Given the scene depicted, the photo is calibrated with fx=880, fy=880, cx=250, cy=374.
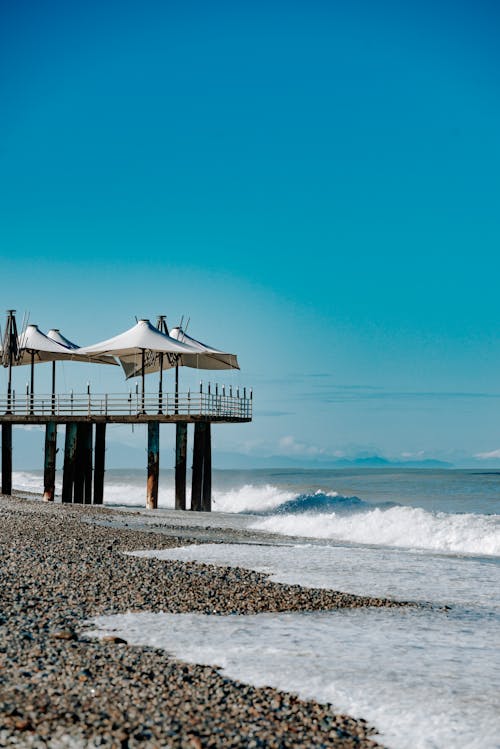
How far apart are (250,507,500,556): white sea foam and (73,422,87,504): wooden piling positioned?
24.2 ft

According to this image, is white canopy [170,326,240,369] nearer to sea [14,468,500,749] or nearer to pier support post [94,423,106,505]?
pier support post [94,423,106,505]

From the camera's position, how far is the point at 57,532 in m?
15.0

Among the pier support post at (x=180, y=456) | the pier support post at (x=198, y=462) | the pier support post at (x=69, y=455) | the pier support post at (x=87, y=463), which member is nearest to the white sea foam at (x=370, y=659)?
the pier support post at (x=180, y=456)

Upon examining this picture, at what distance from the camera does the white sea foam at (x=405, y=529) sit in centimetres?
1942

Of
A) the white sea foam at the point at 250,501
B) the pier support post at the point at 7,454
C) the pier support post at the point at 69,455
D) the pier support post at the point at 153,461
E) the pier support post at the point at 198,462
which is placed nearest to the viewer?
the pier support post at the point at 153,461

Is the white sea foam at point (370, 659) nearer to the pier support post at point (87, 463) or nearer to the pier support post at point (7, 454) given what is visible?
the pier support post at point (87, 463)

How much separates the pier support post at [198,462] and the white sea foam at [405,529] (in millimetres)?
3773

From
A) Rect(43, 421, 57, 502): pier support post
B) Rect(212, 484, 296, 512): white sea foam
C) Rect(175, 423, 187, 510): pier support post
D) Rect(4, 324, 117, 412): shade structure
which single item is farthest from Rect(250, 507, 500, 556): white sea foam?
Rect(212, 484, 296, 512): white sea foam

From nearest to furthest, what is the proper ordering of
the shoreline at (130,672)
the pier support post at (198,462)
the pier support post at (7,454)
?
Answer: the shoreline at (130,672) → the pier support post at (198,462) → the pier support post at (7,454)

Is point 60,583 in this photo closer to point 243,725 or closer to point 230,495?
point 243,725

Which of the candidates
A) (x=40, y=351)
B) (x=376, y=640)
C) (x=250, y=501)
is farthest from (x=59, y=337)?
(x=376, y=640)

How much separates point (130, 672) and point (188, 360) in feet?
79.5

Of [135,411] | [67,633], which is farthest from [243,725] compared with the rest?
[135,411]

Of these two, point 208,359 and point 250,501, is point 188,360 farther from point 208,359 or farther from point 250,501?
point 250,501
